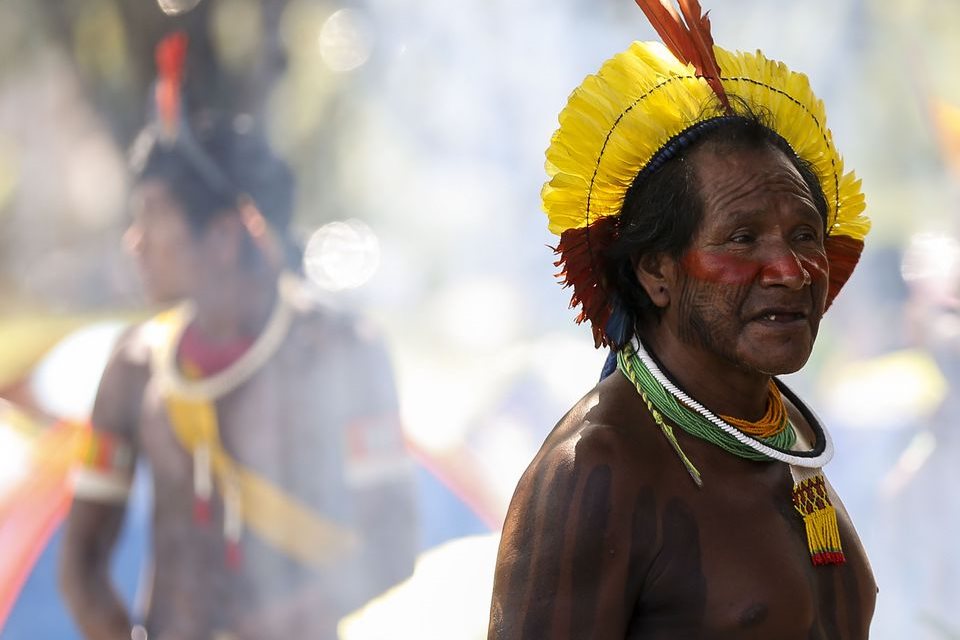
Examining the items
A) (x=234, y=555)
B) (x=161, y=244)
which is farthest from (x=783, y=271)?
(x=161, y=244)

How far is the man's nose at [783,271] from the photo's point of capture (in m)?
1.87

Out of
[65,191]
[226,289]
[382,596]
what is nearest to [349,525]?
[382,596]

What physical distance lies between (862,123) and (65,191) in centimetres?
371

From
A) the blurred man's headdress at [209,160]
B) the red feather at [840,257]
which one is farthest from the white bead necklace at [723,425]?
the blurred man's headdress at [209,160]

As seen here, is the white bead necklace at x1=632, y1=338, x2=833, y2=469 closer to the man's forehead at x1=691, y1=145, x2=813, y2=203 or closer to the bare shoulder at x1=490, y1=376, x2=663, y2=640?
the bare shoulder at x1=490, y1=376, x2=663, y2=640

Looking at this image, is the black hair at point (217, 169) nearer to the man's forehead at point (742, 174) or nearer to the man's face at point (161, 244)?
the man's face at point (161, 244)

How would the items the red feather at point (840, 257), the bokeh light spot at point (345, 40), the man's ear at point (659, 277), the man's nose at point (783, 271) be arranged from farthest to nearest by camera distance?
the bokeh light spot at point (345, 40), the red feather at point (840, 257), the man's ear at point (659, 277), the man's nose at point (783, 271)

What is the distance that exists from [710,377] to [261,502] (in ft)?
12.5

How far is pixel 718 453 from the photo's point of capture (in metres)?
1.91

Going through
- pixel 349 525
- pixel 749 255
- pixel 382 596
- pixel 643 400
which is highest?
pixel 749 255

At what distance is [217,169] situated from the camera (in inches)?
222

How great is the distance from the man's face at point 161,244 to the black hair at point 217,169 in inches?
2.2

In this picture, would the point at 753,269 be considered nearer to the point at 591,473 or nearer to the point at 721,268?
the point at 721,268

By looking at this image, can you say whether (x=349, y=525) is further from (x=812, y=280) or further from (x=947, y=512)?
(x=812, y=280)
